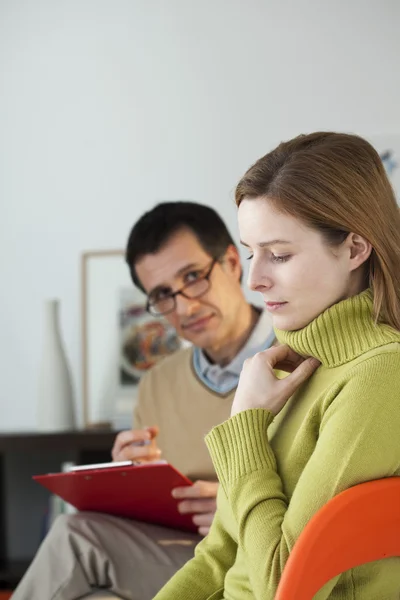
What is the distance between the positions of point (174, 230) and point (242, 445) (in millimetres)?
1318

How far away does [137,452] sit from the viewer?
2256 mm

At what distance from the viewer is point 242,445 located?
1317 millimetres

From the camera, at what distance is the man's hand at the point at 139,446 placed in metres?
2.26

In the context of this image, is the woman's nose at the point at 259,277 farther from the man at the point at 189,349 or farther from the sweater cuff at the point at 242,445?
the man at the point at 189,349

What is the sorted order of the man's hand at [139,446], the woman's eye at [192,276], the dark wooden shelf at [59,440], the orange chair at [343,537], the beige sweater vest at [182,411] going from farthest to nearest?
the dark wooden shelf at [59,440], the woman's eye at [192,276], the beige sweater vest at [182,411], the man's hand at [139,446], the orange chair at [343,537]

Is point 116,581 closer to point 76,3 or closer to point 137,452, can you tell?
point 137,452

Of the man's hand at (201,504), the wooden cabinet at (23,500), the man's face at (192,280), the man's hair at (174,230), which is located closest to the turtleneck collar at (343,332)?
the man's hand at (201,504)

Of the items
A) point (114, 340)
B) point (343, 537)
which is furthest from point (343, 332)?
point (114, 340)

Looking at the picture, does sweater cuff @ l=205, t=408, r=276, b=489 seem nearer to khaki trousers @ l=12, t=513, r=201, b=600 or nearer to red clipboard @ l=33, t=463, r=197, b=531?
red clipboard @ l=33, t=463, r=197, b=531

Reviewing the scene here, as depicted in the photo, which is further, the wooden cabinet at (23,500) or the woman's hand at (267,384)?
the wooden cabinet at (23,500)

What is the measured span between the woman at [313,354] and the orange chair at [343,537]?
41mm

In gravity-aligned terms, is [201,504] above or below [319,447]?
below

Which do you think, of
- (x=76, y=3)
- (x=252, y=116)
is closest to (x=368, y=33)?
(x=252, y=116)

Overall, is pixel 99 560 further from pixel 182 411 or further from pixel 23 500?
pixel 23 500
